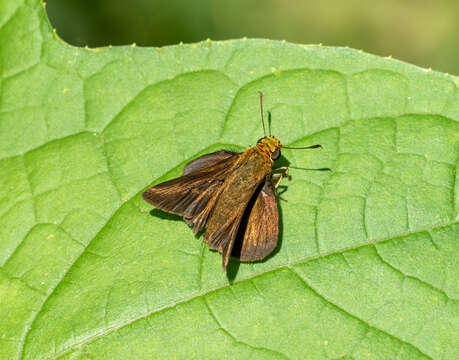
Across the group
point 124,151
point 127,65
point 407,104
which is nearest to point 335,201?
point 407,104

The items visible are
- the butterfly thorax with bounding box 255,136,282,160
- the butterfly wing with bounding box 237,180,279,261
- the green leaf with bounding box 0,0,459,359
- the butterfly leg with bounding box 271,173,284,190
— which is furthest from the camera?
the butterfly leg with bounding box 271,173,284,190

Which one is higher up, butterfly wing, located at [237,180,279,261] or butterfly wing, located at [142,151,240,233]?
butterfly wing, located at [142,151,240,233]

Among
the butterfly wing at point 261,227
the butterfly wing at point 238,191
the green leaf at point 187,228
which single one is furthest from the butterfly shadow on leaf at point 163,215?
the butterfly wing at point 261,227

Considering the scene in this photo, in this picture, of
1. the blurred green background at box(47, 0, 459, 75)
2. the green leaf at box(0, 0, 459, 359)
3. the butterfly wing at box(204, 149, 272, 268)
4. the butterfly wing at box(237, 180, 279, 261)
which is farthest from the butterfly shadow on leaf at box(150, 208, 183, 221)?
the blurred green background at box(47, 0, 459, 75)

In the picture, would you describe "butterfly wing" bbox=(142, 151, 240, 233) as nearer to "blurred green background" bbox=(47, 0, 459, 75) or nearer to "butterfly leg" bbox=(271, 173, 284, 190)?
"butterfly leg" bbox=(271, 173, 284, 190)

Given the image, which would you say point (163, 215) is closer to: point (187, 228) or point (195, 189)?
point (187, 228)

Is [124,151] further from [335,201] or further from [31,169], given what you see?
[335,201]
